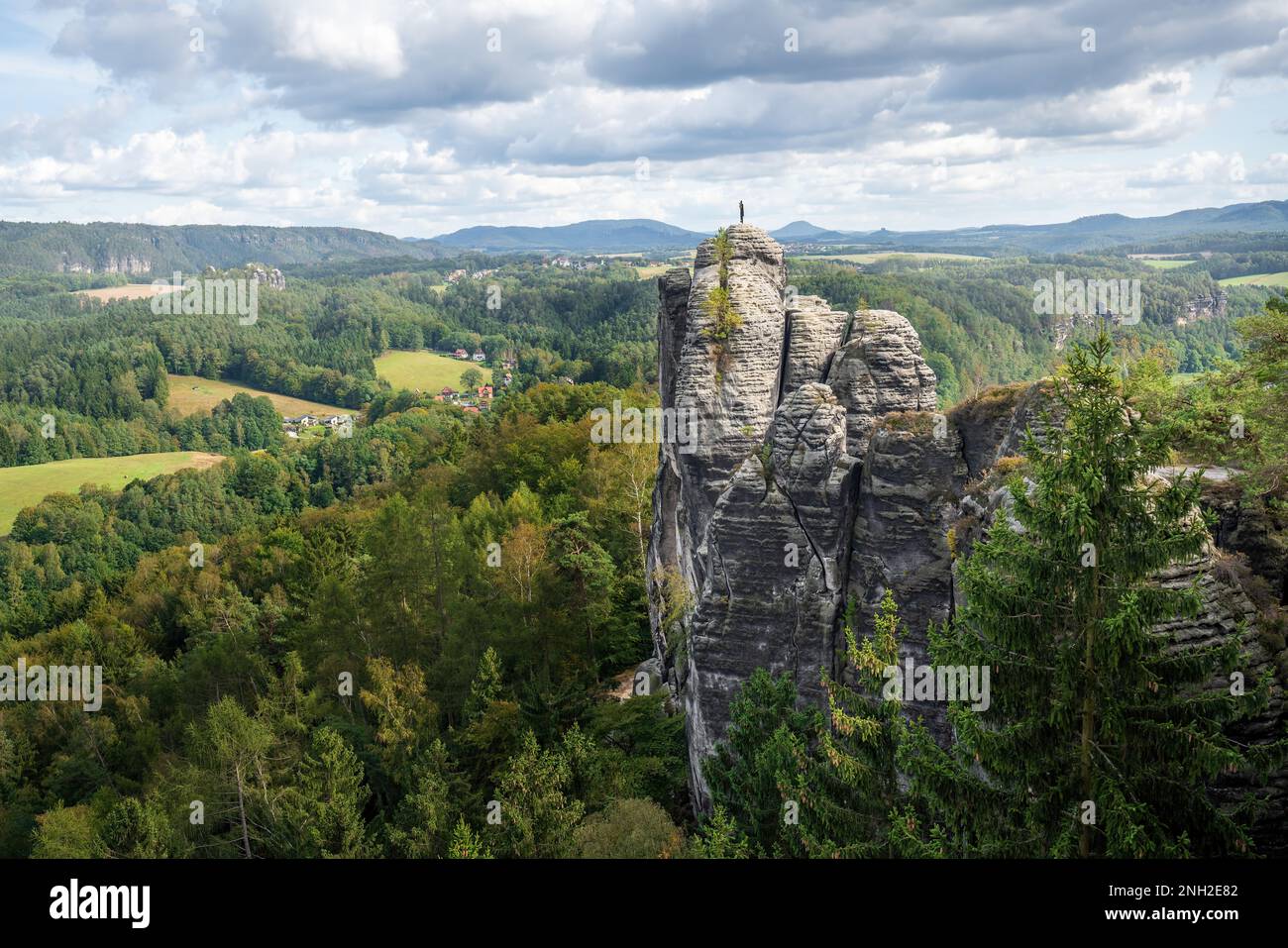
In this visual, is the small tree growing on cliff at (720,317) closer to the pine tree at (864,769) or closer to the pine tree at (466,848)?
the pine tree at (864,769)

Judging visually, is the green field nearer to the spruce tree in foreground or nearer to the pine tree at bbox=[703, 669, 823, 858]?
the pine tree at bbox=[703, 669, 823, 858]

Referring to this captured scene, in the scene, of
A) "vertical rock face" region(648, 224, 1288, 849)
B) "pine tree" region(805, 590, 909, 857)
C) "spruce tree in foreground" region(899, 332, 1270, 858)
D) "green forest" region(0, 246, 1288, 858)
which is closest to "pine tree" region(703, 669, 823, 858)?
"green forest" region(0, 246, 1288, 858)

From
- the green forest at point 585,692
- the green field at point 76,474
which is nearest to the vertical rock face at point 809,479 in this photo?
the green forest at point 585,692

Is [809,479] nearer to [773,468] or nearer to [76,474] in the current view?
[773,468]

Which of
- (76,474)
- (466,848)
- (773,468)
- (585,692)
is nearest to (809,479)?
(773,468)
